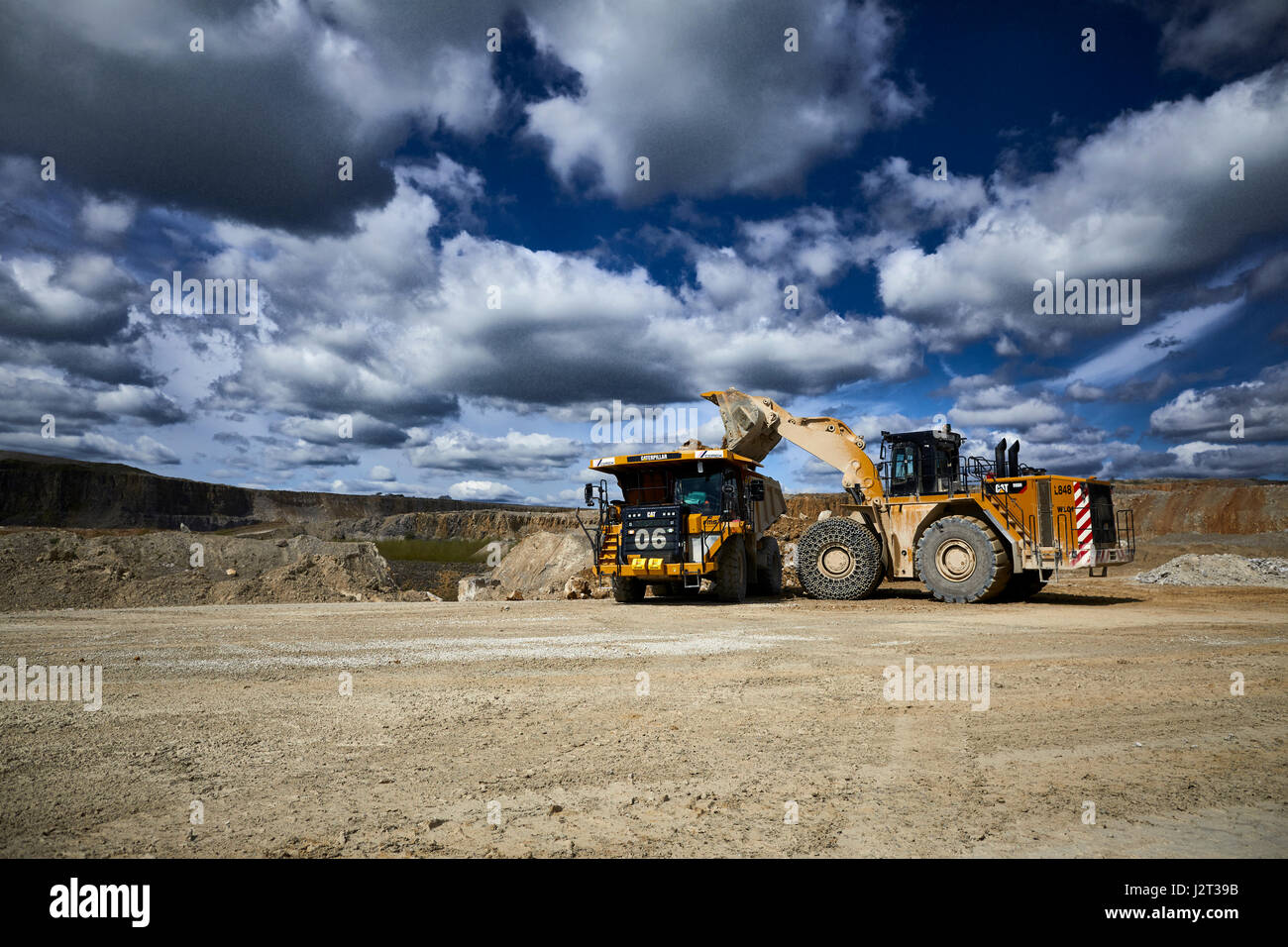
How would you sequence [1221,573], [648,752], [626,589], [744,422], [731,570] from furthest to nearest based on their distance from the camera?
[1221,573], [744,422], [626,589], [731,570], [648,752]

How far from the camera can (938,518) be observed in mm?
14500

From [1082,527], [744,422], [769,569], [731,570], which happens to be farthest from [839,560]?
[1082,527]

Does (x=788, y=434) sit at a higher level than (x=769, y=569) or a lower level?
higher

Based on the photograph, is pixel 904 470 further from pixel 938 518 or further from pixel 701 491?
pixel 701 491

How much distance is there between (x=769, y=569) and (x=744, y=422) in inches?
131

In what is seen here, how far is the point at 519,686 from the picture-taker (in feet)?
20.7

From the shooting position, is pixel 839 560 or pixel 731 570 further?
pixel 839 560

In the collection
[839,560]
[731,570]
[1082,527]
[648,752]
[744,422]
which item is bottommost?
[648,752]

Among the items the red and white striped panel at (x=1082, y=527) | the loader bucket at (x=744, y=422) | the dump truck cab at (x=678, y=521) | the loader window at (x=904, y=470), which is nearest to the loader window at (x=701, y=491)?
the dump truck cab at (x=678, y=521)
